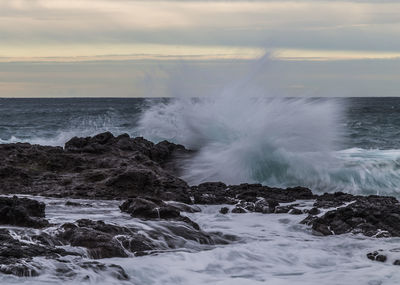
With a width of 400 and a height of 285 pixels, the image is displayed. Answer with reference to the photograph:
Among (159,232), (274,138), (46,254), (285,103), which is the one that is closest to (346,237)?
(159,232)

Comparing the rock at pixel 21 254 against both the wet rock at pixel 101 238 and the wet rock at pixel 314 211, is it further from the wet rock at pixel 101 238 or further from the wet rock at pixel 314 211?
the wet rock at pixel 314 211

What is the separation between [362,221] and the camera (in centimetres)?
848

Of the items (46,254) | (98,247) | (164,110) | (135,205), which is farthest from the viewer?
(164,110)

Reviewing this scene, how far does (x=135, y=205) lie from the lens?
8719mm

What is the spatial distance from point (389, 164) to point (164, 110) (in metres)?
7.43

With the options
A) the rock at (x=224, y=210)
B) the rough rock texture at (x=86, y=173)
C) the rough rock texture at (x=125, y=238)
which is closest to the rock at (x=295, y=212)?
the rock at (x=224, y=210)

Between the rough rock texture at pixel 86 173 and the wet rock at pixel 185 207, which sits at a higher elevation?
the rough rock texture at pixel 86 173

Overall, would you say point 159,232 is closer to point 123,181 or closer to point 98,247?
point 98,247

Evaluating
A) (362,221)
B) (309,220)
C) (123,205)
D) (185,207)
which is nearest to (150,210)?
(123,205)

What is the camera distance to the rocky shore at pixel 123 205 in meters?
6.82

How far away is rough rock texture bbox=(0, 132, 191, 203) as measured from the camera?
10258mm

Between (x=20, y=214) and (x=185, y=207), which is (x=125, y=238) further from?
(x=185, y=207)

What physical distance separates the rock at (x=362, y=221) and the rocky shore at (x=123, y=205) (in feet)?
0.04

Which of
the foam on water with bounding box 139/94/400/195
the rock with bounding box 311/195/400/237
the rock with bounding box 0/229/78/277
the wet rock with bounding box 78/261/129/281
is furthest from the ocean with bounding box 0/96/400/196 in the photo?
the wet rock with bounding box 78/261/129/281
